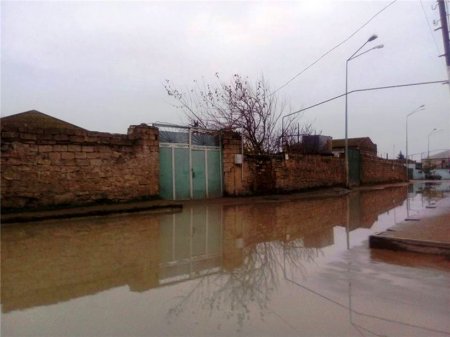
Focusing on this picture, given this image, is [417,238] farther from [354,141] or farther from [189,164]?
[354,141]

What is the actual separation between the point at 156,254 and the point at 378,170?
31.9m

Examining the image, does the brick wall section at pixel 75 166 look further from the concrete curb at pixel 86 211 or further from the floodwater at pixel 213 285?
the floodwater at pixel 213 285

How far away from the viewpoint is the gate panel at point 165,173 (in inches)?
560

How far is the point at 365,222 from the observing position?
10.4 metres

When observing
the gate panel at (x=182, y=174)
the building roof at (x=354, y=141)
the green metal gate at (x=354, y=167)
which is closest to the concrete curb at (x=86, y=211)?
the gate panel at (x=182, y=174)

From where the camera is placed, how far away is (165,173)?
1438cm

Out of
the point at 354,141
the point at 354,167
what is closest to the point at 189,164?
the point at 354,167

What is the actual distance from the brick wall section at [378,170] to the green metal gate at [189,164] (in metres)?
17.1

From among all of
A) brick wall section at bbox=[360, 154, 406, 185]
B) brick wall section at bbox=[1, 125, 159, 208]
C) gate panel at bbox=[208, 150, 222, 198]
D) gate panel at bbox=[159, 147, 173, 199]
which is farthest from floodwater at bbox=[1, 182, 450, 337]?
brick wall section at bbox=[360, 154, 406, 185]

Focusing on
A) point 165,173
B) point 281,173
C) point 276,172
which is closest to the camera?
point 165,173

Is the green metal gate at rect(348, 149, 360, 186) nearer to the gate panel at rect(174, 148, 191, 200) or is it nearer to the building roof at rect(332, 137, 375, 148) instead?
the gate panel at rect(174, 148, 191, 200)

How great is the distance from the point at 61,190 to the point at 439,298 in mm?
9948

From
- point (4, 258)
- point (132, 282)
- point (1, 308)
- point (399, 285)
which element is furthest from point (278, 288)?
point (4, 258)

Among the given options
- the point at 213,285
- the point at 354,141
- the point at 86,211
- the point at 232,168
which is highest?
the point at 354,141
